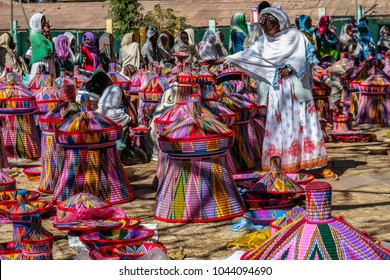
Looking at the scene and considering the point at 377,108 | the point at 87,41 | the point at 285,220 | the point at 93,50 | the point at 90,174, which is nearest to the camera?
the point at 285,220

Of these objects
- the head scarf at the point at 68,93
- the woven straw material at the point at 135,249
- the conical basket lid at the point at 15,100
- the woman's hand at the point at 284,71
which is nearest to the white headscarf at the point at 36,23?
the conical basket lid at the point at 15,100

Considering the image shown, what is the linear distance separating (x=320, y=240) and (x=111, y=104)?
681 centimetres

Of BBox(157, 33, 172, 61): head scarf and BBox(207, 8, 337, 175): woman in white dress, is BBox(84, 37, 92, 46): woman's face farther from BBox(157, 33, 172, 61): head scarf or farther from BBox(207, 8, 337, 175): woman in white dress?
BBox(207, 8, 337, 175): woman in white dress

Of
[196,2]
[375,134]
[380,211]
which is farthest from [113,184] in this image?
[196,2]

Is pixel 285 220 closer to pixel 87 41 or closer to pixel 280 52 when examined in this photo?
pixel 280 52

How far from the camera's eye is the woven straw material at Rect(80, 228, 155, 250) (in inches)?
290

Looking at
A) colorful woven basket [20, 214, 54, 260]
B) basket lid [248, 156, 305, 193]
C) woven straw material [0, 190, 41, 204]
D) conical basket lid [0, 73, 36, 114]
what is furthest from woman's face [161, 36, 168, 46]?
colorful woven basket [20, 214, 54, 260]

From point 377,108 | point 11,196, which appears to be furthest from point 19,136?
point 377,108

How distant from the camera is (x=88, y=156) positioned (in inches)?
372

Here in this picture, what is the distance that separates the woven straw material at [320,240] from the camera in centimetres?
463

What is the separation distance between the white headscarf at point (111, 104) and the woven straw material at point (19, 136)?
1662 millimetres

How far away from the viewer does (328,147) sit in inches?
516

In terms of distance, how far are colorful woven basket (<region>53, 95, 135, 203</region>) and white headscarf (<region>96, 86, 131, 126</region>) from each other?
1633 millimetres

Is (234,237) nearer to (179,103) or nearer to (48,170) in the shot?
(179,103)
